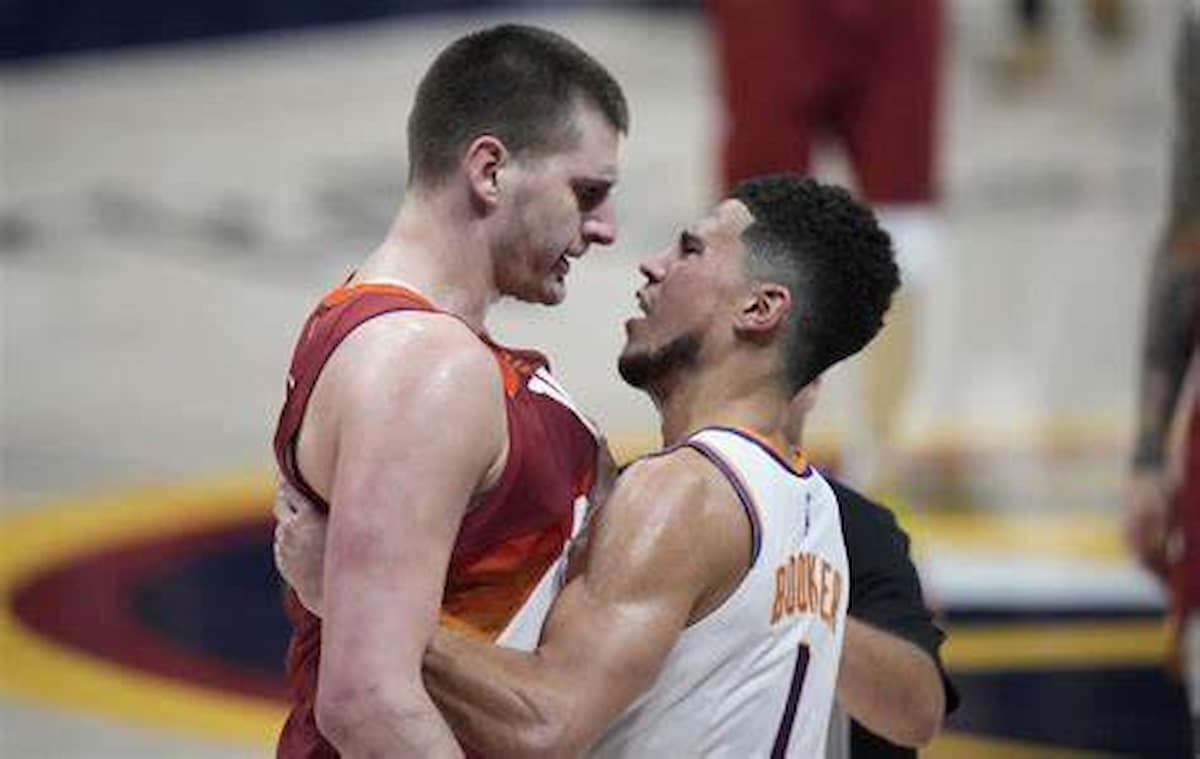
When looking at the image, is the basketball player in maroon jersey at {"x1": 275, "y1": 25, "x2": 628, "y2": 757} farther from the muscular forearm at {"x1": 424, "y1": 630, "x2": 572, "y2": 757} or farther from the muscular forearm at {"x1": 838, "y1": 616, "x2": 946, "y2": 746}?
the muscular forearm at {"x1": 838, "y1": 616, "x2": 946, "y2": 746}

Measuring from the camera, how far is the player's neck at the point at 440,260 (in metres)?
3.62

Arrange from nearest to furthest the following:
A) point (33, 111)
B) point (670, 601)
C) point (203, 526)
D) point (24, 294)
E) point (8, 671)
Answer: point (670, 601), point (8, 671), point (203, 526), point (24, 294), point (33, 111)

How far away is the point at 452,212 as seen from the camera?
11.9 ft

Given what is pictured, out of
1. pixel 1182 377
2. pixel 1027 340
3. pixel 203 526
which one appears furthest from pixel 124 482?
pixel 1182 377

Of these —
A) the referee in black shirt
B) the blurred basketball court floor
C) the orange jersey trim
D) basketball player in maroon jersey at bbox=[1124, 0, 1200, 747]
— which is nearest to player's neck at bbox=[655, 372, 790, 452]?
the referee in black shirt

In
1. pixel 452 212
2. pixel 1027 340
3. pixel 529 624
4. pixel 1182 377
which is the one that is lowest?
pixel 1027 340

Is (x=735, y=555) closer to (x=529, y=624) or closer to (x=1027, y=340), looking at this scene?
(x=529, y=624)

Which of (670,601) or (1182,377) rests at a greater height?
(670,601)

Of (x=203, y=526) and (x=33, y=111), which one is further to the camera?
(x=33, y=111)

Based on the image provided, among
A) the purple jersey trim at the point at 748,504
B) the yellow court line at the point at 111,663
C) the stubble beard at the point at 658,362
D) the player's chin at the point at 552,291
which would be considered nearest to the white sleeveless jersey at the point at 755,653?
the purple jersey trim at the point at 748,504

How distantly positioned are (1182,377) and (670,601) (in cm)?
192

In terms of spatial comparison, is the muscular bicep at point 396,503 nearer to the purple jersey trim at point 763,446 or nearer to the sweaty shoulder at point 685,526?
the sweaty shoulder at point 685,526

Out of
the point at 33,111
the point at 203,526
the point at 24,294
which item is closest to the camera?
the point at 203,526

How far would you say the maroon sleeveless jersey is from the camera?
3.51 meters
